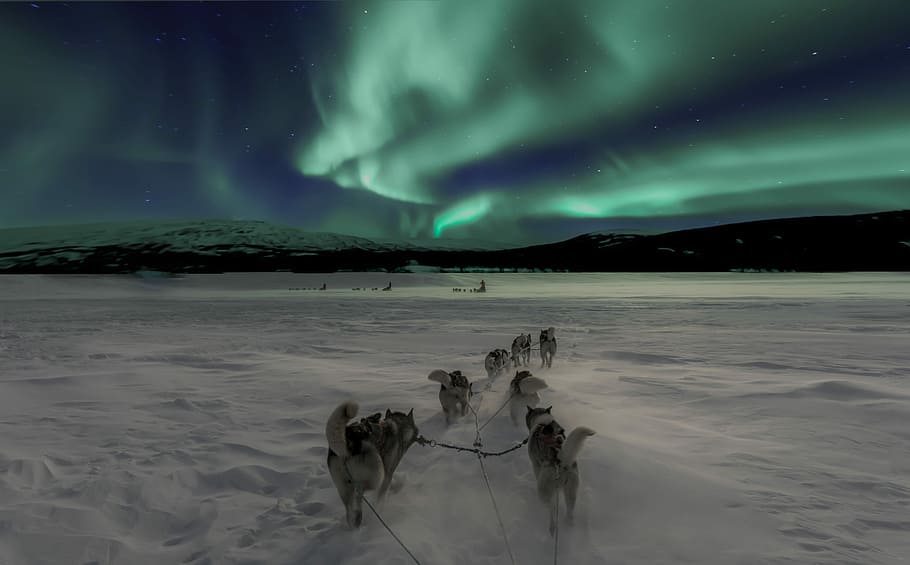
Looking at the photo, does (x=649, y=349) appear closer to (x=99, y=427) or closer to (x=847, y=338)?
(x=847, y=338)

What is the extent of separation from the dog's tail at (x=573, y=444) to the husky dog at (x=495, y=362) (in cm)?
478

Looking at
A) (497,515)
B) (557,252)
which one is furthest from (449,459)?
(557,252)

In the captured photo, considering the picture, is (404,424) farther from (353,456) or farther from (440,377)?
(440,377)

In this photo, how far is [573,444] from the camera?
263 cm

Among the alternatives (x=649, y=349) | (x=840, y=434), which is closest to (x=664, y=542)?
(x=840, y=434)

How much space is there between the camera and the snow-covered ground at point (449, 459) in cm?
289

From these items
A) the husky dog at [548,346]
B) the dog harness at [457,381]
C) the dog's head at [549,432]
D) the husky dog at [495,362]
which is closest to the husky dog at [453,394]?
the dog harness at [457,381]

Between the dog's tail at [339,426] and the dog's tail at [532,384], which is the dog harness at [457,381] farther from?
the dog's tail at [339,426]

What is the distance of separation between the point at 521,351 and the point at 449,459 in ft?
16.5

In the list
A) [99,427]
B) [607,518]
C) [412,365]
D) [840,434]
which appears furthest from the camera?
[412,365]

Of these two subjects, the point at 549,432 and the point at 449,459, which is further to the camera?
the point at 449,459

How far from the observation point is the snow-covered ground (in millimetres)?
2889

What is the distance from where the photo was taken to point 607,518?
318cm

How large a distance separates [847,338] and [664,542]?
12.9 m
